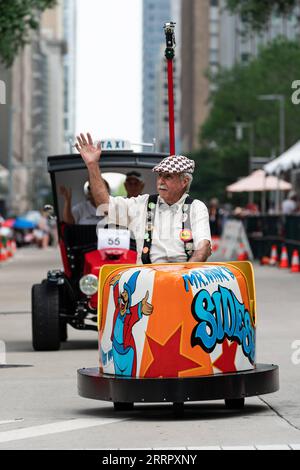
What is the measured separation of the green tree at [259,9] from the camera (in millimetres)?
42281

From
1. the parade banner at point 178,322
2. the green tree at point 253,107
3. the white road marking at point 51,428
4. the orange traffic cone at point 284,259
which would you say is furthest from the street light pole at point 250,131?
the white road marking at point 51,428

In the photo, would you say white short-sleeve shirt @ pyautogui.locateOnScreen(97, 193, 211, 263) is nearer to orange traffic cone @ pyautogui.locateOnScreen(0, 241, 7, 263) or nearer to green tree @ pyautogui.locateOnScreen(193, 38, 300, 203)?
orange traffic cone @ pyautogui.locateOnScreen(0, 241, 7, 263)

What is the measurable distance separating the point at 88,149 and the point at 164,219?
693mm

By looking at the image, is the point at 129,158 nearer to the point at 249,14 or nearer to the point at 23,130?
the point at 249,14

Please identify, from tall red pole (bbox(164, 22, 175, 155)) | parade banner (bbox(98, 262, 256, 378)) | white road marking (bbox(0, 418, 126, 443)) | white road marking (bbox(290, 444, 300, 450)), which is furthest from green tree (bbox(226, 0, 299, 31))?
white road marking (bbox(290, 444, 300, 450))

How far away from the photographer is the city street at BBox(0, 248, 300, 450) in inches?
323

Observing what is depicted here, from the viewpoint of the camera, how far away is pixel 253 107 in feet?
325

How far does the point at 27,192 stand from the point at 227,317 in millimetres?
150879

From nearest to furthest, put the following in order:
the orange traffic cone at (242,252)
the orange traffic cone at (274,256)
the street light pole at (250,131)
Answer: the orange traffic cone at (274,256)
the orange traffic cone at (242,252)
the street light pole at (250,131)

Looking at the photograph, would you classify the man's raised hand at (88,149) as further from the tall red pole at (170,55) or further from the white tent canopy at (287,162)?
the white tent canopy at (287,162)

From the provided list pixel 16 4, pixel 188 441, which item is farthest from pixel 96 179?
pixel 16 4

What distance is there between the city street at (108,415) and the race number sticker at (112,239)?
108 centimetres

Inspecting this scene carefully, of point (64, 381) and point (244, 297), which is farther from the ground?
point (244, 297)

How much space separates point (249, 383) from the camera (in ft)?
30.6
